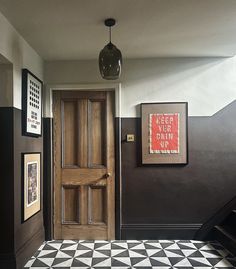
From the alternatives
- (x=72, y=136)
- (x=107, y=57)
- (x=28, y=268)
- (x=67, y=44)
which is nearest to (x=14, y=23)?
(x=67, y=44)

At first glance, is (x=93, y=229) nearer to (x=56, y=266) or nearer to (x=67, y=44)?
(x=56, y=266)

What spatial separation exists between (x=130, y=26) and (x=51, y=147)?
1909 mm

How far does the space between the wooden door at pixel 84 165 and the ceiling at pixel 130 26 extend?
27.3 inches

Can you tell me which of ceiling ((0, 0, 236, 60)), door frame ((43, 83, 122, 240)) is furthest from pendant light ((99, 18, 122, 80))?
door frame ((43, 83, 122, 240))

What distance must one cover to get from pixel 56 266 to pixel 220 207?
219cm

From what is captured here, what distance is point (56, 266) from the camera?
9.56 ft

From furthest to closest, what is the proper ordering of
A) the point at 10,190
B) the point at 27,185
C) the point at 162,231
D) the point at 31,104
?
the point at 162,231 < the point at 31,104 < the point at 27,185 < the point at 10,190

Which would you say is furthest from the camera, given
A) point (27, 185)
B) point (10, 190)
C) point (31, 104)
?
point (31, 104)

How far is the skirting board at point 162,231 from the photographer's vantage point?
12.1 ft

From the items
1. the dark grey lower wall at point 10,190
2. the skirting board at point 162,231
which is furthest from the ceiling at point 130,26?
the skirting board at point 162,231

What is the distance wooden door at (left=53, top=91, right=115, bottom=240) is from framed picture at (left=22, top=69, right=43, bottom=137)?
1.10 ft

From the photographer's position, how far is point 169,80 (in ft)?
12.4

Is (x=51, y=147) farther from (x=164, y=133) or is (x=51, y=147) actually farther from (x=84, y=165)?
(x=164, y=133)

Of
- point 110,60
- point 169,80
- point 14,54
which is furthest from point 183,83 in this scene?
point 14,54
